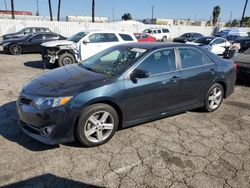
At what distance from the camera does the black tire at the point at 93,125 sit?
3.29m

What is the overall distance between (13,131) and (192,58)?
3552 mm

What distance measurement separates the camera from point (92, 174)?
2.91 meters

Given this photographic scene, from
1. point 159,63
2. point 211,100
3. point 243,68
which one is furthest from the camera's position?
point 243,68

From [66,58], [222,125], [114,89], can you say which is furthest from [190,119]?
[66,58]

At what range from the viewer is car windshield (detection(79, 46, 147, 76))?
150 inches

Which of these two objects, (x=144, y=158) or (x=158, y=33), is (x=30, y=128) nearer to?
(x=144, y=158)

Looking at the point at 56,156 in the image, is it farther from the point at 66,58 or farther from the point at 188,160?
the point at 66,58

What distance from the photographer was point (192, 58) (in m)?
4.54

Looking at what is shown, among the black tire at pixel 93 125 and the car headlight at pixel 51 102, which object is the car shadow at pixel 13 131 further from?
the car headlight at pixel 51 102

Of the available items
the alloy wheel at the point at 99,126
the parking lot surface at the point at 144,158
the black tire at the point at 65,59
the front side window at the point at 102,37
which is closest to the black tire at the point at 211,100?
the parking lot surface at the point at 144,158

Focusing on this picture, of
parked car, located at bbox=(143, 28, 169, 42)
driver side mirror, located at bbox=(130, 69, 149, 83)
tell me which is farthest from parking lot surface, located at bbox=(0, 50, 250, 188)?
parked car, located at bbox=(143, 28, 169, 42)

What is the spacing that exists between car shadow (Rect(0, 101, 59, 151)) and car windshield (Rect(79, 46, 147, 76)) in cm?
148

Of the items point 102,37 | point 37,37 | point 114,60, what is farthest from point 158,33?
point 114,60

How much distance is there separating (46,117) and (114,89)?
41.2 inches
